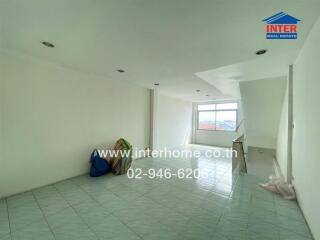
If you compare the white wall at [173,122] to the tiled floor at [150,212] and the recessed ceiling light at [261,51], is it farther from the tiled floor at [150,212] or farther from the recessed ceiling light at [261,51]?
the recessed ceiling light at [261,51]

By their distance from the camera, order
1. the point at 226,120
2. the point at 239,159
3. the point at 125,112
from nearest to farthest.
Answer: the point at 239,159
the point at 125,112
the point at 226,120

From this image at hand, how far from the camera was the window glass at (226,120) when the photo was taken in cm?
763

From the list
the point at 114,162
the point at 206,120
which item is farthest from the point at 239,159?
the point at 206,120

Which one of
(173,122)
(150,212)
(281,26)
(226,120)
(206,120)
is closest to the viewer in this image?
(281,26)

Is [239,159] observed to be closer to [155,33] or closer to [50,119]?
[155,33]

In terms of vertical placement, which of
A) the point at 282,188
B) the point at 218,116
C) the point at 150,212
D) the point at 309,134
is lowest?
the point at 150,212

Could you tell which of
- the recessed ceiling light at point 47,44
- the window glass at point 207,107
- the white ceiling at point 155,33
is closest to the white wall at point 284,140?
the white ceiling at point 155,33

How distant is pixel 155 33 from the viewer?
1932 millimetres

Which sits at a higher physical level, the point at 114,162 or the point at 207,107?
the point at 207,107

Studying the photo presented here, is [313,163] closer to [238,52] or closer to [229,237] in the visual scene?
[229,237]

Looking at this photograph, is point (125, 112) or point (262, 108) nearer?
point (262, 108)

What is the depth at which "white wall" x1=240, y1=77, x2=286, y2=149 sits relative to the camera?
3.72 meters

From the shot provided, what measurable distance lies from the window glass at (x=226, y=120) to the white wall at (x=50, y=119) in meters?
5.68

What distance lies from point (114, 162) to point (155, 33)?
3050 mm
